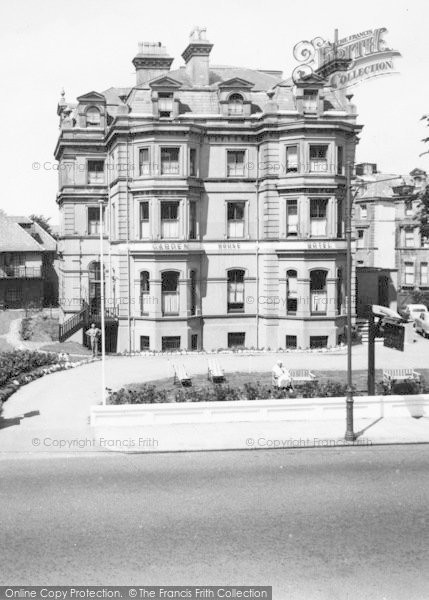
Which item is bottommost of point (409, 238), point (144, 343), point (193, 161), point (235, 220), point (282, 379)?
point (282, 379)

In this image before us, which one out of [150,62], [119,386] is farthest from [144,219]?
[119,386]

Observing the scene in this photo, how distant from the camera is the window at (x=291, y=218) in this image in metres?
37.4

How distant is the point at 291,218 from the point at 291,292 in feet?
13.5

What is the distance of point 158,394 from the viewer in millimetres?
23719

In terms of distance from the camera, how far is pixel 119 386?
2688 centimetres

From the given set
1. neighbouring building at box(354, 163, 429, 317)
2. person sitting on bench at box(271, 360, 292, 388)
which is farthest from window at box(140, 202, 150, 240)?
neighbouring building at box(354, 163, 429, 317)

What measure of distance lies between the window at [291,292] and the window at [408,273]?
2583cm

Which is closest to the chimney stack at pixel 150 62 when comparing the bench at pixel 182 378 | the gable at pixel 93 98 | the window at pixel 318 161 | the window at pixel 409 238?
the gable at pixel 93 98

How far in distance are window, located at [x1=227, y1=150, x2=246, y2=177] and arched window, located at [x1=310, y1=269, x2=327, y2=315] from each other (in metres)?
7.07

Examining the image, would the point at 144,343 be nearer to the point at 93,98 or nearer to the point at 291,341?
the point at 291,341

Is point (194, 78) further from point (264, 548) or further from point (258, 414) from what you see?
point (264, 548)

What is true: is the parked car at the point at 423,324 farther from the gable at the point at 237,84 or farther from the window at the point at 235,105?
the gable at the point at 237,84

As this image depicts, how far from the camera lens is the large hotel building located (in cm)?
3678

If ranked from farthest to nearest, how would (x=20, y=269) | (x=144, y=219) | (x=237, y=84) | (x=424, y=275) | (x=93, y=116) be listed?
(x=424, y=275) < (x=20, y=269) < (x=93, y=116) < (x=237, y=84) < (x=144, y=219)
